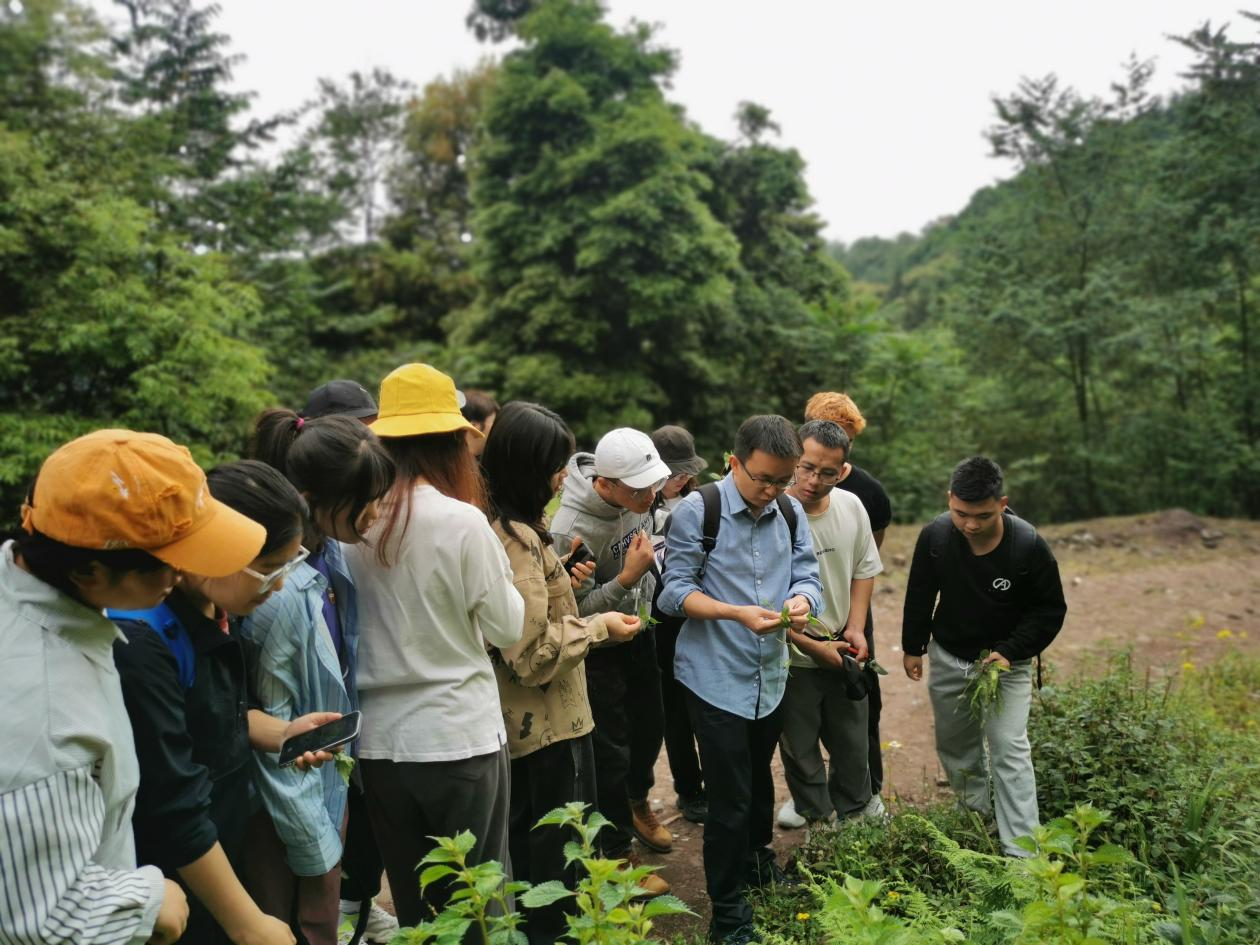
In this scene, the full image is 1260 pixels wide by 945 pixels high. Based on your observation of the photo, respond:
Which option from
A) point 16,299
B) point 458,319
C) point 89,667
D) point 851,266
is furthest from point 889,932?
point 851,266

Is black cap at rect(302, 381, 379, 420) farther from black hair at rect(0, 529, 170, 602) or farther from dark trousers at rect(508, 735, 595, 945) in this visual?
black hair at rect(0, 529, 170, 602)

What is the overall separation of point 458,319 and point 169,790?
697 inches

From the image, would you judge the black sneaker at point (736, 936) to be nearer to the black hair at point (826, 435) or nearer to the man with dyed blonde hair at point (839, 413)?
the black hair at point (826, 435)

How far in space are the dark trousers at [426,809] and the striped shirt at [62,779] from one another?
939 mm

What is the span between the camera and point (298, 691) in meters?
2.31

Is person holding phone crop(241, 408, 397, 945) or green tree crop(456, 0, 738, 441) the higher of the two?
green tree crop(456, 0, 738, 441)

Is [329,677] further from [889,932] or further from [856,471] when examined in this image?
[856,471]

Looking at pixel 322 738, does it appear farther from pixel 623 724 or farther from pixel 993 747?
pixel 993 747

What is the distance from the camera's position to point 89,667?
4.98 ft

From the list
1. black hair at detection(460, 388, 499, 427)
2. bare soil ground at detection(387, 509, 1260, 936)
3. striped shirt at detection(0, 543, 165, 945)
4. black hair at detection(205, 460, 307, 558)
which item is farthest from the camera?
bare soil ground at detection(387, 509, 1260, 936)

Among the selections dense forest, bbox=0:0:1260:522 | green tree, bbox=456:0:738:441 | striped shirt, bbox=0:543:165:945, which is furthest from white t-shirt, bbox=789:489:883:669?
green tree, bbox=456:0:738:441

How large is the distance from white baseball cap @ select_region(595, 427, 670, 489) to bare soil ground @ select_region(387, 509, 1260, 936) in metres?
1.59

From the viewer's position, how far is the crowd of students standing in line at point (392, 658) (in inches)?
59.3

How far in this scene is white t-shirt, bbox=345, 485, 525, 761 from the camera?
2455mm
